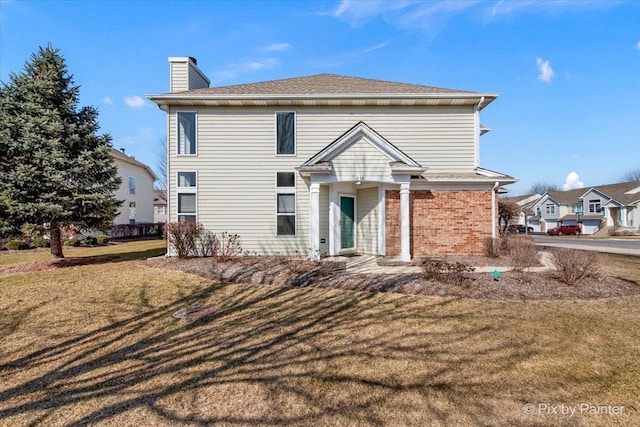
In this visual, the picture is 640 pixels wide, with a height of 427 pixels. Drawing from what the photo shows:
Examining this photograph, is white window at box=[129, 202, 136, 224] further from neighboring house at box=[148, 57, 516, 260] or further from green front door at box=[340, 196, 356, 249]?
green front door at box=[340, 196, 356, 249]

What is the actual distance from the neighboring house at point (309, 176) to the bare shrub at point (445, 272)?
313 centimetres

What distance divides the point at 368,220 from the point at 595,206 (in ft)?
155

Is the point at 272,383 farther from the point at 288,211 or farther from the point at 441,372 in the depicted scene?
the point at 288,211

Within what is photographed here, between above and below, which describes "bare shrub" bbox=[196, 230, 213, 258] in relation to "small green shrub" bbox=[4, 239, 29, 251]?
above

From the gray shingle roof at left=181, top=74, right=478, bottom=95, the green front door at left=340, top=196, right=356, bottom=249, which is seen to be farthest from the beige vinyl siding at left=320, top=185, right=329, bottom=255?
the gray shingle roof at left=181, top=74, right=478, bottom=95

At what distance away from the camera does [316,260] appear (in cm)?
1016

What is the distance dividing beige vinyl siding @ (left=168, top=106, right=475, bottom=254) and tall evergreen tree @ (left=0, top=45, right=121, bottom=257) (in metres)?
2.54

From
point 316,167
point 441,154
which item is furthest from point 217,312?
point 441,154

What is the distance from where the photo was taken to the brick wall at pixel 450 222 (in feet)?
36.8

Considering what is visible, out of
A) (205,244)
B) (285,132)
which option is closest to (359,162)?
(285,132)

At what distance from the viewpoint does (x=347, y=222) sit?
1189 centimetres

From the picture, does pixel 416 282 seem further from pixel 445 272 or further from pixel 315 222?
pixel 315 222

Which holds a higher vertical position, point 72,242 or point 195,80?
point 195,80

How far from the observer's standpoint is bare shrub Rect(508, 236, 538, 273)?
866cm
